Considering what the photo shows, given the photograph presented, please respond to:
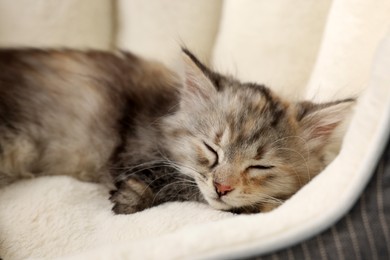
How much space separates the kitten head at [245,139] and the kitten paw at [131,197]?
0.14 metres

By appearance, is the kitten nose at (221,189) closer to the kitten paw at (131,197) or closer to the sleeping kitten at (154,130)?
the sleeping kitten at (154,130)

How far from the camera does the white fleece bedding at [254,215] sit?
951 millimetres

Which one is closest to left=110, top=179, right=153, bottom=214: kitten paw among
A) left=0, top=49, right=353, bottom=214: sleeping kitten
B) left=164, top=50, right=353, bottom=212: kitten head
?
left=0, top=49, right=353, bottom=214: sleeping kitten

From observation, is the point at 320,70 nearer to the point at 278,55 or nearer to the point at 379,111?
the point at 278,55

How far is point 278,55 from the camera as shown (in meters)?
1.72

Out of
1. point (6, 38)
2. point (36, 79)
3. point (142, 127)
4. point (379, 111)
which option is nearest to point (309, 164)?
point (379, 111)

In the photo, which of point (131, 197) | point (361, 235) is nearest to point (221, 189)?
point (131, 197)

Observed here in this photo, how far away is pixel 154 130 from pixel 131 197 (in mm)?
236

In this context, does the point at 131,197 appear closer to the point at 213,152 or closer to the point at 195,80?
the point at 213,152

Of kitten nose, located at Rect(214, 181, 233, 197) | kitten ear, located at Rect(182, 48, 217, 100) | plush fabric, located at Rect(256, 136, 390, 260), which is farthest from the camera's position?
kitten ear, located at Rect(182, 48, 217, 100)

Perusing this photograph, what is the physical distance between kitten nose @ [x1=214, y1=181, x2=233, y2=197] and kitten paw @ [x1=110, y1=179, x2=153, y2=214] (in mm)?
267

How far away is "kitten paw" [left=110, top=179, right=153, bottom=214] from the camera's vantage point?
4.53 feet

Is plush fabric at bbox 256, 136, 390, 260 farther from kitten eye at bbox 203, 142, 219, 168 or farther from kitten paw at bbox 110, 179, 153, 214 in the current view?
kitten paw at bbox 110, 179, 153, 214

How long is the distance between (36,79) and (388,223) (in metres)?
1.17
